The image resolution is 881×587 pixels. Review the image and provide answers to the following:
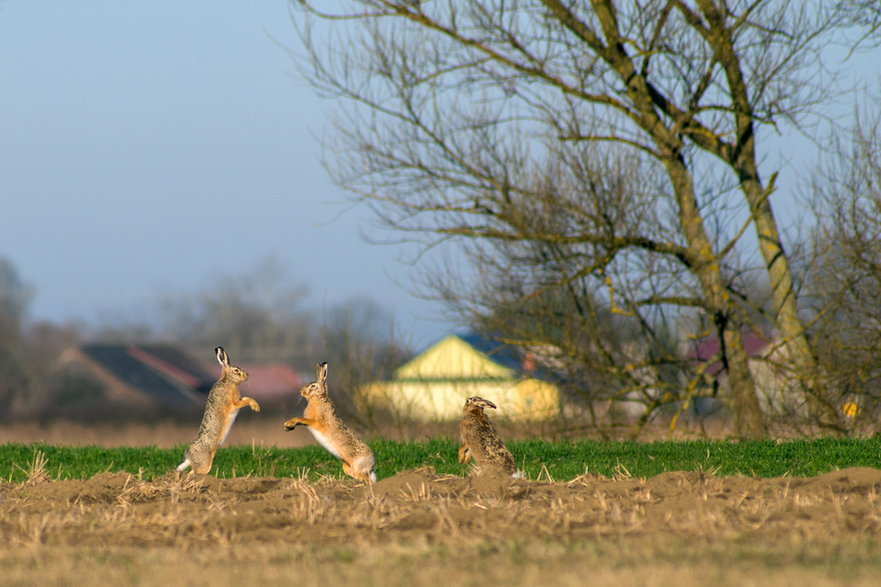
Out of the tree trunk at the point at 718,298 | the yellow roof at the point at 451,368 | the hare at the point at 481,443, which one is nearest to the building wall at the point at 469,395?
the yellow roof at the point at 451,368

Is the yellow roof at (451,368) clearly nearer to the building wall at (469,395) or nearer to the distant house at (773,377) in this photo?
the building wall at (469,395)

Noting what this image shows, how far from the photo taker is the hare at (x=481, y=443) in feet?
31.8

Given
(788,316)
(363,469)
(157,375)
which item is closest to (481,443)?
(363,469)

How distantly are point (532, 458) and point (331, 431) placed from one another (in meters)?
3.89

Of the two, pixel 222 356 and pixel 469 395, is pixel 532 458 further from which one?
pixel 469 395

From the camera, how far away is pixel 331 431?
9422 millimetres

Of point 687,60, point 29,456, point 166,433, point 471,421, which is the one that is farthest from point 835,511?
point 166,433

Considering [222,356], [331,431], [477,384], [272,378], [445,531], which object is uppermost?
[272,378]

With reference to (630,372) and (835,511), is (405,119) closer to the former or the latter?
(630,372)

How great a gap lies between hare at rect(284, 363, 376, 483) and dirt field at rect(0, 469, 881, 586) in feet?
0.71

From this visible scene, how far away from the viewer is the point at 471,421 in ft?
32.2

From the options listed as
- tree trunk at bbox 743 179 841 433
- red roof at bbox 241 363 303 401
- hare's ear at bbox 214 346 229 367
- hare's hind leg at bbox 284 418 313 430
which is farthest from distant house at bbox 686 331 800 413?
red roof at bbox 241 363 303 401

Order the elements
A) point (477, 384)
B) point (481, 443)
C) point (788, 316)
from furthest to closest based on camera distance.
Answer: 1. point (477, 384)
2. point (788, 316)
3. point (481, 443)

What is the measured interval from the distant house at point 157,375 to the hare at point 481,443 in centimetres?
1781
